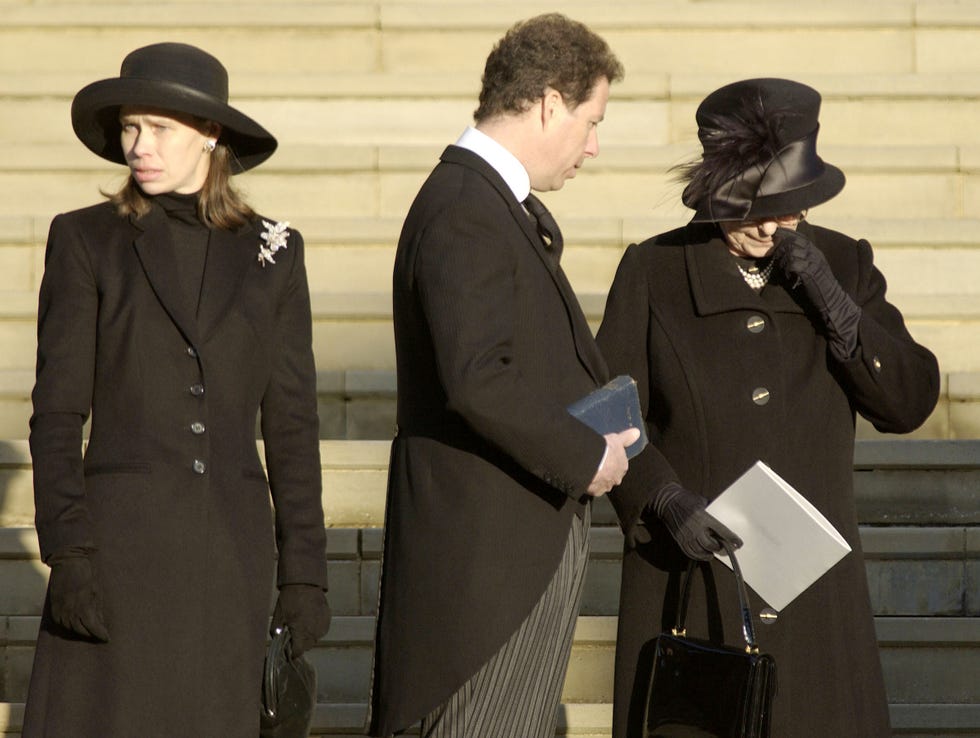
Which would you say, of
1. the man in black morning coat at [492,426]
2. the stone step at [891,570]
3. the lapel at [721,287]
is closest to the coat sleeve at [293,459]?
the man in black morning coat at [492,426]

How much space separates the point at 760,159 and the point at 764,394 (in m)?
0.53

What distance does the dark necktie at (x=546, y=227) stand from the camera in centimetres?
344

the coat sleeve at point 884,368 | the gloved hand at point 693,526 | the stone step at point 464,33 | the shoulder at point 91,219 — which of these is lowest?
the gloved hand at point 693,526

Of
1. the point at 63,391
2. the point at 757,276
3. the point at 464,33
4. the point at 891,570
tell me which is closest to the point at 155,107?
the point at 63,391

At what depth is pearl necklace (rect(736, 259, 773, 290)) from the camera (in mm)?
4012

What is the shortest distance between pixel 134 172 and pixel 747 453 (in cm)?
151

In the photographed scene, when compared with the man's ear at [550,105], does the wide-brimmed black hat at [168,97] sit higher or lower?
higher

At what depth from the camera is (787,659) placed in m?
3.84

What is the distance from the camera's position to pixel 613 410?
3328 mm

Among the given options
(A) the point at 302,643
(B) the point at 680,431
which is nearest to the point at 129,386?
(A) the point at 302,643

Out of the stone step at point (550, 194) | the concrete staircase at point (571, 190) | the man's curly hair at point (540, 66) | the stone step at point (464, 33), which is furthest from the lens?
the stone step at point (464, 33)

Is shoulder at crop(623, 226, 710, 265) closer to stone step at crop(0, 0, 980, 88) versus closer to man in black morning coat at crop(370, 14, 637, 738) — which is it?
man in black morning coat at crop(370, 14, 637, 738)

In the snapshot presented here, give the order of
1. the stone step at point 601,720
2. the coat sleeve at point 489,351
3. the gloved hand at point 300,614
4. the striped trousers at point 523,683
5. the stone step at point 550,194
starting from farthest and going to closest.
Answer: the stone step at point 550,194 → the stone step at point 601,720 → the gloved hand at point 300,614 → the striped trousers at point 523,683 → the coat sleeve at point 489,351

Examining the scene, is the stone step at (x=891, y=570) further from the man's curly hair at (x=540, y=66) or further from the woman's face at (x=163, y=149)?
the man's curly hair at (x=540, y=66)
